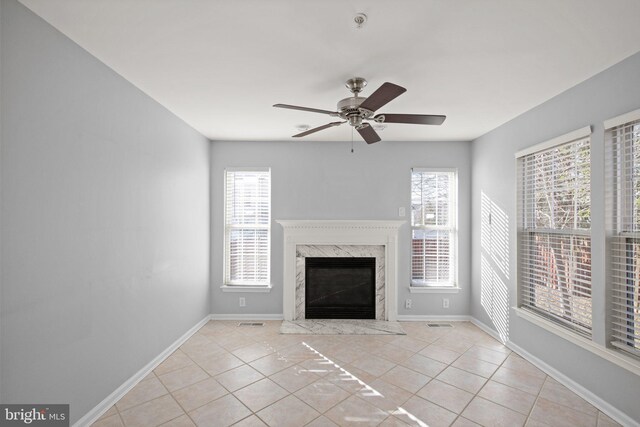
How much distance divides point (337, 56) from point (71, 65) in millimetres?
1721

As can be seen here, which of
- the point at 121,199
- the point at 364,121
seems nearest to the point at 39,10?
the point at 121,199

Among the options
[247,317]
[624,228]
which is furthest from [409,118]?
[247,317]

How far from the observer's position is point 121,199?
244 centimetres

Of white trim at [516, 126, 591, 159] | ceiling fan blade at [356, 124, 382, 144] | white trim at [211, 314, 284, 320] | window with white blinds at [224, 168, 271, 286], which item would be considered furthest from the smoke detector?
white trim at [211, 314, 284, 320]

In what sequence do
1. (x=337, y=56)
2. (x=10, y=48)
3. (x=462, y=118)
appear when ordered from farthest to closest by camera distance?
1. (x=462, y=118)
2. (x=337, y=56)
3. (x=10, y=48)

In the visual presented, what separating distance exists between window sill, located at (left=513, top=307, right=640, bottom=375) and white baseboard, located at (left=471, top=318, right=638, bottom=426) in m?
0.34

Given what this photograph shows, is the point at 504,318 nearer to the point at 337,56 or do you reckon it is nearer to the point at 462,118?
the point at 462,118

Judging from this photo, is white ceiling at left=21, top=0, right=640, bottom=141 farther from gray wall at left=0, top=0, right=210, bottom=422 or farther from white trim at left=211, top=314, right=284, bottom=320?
white trim at left=211, top=314, right=284, bottom=320

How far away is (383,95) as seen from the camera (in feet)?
6.23

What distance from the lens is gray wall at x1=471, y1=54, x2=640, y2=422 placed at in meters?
2.18

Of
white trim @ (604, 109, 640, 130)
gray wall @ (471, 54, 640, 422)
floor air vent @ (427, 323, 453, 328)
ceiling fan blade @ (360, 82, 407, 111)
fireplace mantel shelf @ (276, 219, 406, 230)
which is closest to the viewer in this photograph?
ceiling fan blade @ (360, 82, 407, 111)

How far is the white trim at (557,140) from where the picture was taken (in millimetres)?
2443

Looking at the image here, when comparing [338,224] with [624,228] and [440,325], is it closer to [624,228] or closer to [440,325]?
[440,325]

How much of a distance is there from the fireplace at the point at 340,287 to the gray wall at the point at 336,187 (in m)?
0.41
